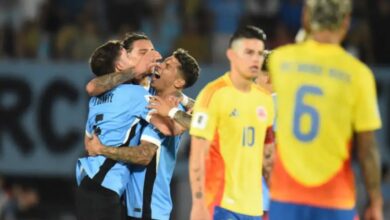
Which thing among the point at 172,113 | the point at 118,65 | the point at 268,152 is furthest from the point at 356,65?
the point at 118,65

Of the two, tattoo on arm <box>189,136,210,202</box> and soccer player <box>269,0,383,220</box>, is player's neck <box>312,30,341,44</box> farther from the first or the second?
tattoo on arm <box>189,136,210,202</box>

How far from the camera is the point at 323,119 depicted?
21.9 feet

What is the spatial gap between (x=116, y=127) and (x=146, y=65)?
0.52 meters

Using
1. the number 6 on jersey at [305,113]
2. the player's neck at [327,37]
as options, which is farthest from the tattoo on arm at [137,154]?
the player's neck at [327,37]

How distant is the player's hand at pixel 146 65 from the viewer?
9188 millimetres

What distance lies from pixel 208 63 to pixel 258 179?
Result: 8.42m

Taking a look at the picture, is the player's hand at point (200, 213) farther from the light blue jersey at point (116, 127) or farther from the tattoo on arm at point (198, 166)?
the light blue jersey at point (116, 127)

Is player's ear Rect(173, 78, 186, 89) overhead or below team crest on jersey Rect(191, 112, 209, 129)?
overhead

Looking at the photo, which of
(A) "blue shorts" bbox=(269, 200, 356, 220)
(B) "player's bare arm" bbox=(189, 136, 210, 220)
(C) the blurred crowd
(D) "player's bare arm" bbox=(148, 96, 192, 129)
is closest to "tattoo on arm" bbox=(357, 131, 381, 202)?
(A) "blue shorts" bbox=(269, 200, 356, 220)

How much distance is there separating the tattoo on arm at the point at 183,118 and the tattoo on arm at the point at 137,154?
276 mm

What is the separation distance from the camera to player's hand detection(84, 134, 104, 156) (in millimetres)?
9156

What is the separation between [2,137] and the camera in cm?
1805

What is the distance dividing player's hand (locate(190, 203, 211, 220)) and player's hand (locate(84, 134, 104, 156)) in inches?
59.3

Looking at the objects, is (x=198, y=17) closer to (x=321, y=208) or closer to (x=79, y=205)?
(x=79, y=205)
